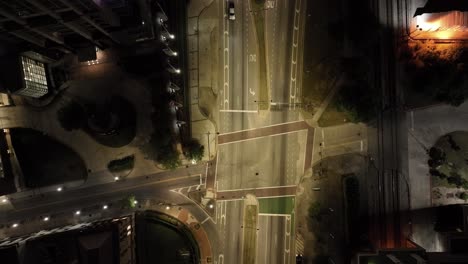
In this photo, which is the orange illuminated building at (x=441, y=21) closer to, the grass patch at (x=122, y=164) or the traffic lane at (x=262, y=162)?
the traffic lane at (x=262, y=162)

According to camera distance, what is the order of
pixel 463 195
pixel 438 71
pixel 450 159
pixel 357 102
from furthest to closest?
pixel 450 159
pixel 438 71
pixel 463 195
pixel 357 102

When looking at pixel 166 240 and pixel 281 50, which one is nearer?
pixel 281 50

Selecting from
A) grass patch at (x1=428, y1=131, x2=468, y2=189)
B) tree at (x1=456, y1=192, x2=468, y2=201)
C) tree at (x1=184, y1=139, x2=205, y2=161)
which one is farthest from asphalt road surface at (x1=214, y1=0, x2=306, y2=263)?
tree at (x1=456, y1=192, x2=468, y2=201)

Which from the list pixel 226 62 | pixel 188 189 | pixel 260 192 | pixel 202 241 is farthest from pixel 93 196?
pixel 226 62

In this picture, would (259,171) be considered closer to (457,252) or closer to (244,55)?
(244,55)

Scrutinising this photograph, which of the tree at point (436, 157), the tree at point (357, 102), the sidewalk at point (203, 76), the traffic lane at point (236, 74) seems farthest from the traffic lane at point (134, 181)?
the tree at point (436, 157)

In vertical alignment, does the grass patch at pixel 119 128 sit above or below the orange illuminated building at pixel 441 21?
below

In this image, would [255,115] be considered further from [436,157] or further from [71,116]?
[71,116]
